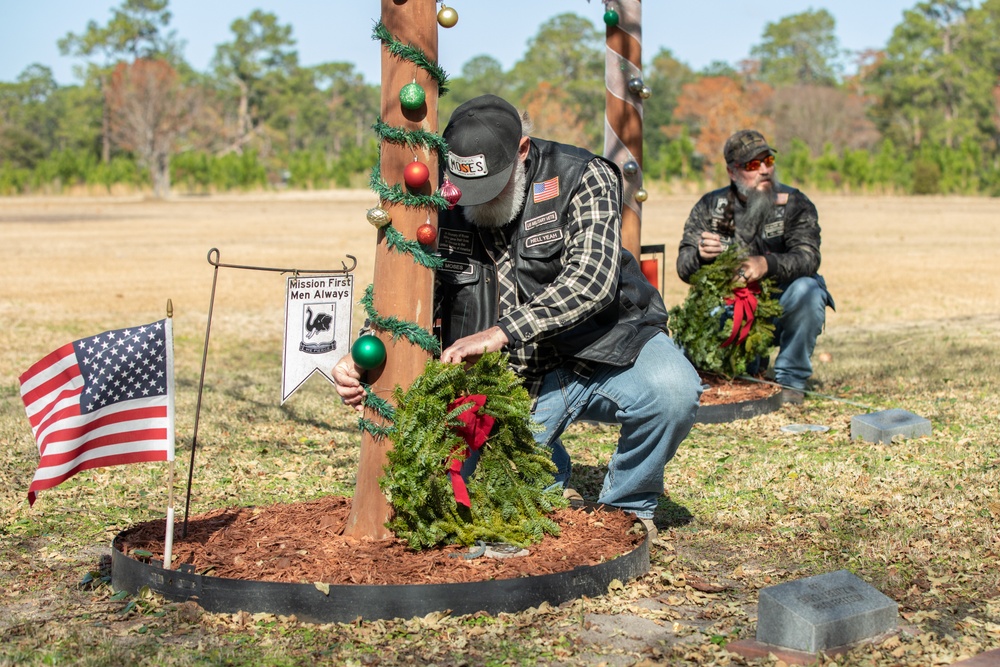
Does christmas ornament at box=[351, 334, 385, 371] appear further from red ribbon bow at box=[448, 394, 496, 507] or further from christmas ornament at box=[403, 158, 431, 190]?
christmas ornament at box=[403, 158, 431, 190]

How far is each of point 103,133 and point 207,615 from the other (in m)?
75.3

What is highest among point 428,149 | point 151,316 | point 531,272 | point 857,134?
point 857,134

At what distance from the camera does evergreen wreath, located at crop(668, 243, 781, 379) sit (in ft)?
25.4

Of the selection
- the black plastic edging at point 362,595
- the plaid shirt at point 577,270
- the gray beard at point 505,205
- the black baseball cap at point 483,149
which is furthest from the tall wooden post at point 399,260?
the black plastic edging at point 362,595

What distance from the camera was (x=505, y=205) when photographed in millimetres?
4473

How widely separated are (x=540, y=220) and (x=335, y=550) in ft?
5.03

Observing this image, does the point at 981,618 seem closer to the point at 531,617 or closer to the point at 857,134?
the point at 531,617

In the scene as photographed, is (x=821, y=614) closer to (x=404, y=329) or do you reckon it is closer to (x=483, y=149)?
(x=404, y=329)

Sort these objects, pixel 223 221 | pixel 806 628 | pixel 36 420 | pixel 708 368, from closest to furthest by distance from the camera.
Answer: pixel 806 628 → pixel 36 420 → pixel 708 368 → pixel 223 221

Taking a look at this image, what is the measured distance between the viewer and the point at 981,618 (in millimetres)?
3943

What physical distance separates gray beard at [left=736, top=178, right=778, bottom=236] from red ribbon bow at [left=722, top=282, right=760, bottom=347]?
0.45m

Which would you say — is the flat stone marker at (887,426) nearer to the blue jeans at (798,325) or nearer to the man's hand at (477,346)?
the blue jeans at (798,325)

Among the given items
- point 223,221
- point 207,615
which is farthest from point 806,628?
point 223,221

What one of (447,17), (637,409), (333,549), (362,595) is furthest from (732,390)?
(362,595)
